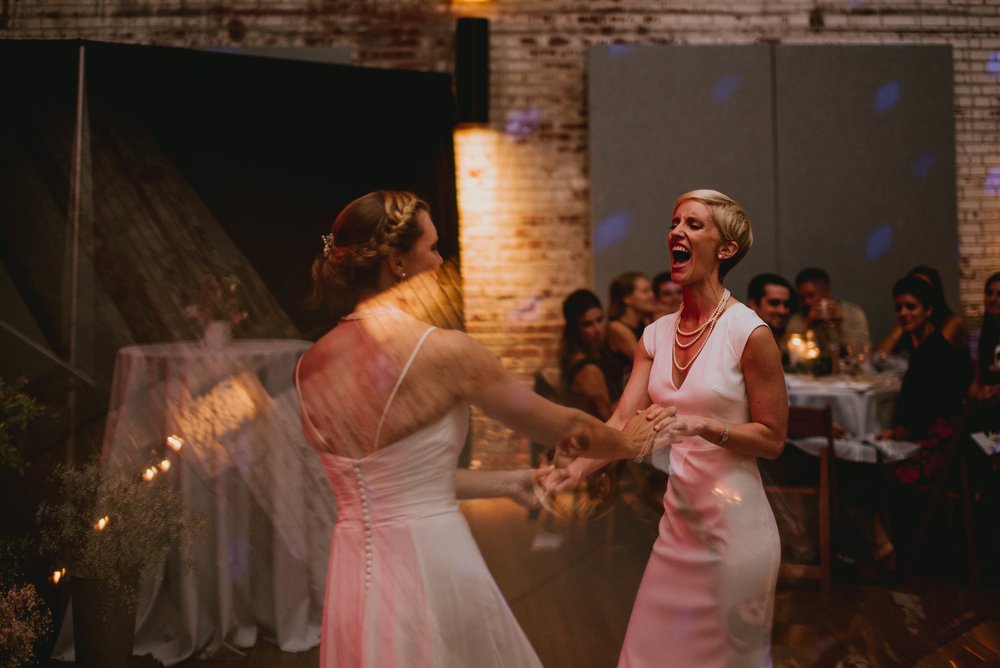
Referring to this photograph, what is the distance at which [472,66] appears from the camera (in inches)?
199

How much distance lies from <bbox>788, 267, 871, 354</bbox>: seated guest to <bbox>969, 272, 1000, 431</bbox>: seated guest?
0.53 m

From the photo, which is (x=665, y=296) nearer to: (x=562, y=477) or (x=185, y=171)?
(x=185, y=171)

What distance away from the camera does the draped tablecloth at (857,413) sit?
363 centimetres

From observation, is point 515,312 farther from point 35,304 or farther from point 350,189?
point 35,304

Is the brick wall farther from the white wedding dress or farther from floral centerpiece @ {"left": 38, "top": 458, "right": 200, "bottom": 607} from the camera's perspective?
the white wedding dress

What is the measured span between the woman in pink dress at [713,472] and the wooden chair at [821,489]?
1518 millimetres

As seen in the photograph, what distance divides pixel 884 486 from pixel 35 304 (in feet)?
11.2

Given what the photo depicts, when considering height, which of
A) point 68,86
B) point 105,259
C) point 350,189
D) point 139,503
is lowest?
point 139,503

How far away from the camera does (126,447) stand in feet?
9.12

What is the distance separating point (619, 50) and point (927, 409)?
108 inches

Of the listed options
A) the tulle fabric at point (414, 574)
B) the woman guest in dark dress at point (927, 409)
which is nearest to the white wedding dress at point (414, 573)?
the tulle fabric at point (414, 574)

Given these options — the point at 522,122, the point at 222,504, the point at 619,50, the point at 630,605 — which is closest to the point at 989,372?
the point at 630,605

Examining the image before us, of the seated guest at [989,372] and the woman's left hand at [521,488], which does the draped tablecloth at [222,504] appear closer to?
the woman's left hand at [521,488]

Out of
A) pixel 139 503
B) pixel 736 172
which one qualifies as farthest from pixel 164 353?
pixel 736 172
